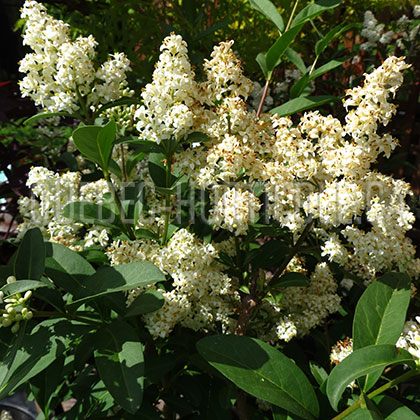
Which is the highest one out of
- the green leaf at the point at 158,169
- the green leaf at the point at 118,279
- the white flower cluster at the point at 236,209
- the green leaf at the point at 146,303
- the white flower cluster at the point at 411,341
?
the green leaf at the point at 158,169

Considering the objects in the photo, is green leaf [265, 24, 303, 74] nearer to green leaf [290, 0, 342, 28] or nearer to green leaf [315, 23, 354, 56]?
green leaf [290, 0, 342, 28]

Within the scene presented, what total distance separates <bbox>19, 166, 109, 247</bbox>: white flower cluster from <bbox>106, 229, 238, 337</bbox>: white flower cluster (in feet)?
0.50

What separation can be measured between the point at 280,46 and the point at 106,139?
530 mm

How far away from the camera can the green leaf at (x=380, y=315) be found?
88 centimetres

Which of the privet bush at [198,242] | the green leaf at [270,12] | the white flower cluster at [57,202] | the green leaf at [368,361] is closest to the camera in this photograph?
the green leaf at [368,361]

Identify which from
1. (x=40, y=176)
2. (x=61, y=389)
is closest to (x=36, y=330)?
(x=40, y=176)

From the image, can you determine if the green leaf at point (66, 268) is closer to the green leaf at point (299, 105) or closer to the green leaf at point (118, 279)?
the green leaf at point (118, 279)

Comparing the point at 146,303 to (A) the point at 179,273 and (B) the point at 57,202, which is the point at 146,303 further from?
(B) the point at 57,202

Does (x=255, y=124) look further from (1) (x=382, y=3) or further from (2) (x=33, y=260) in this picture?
(1) (x=382, y=3)

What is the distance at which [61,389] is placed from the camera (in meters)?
1.42

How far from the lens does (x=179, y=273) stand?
3.13 ft

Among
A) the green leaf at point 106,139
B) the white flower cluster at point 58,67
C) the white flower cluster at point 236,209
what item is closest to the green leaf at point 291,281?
the white flower cluster at point 236,209

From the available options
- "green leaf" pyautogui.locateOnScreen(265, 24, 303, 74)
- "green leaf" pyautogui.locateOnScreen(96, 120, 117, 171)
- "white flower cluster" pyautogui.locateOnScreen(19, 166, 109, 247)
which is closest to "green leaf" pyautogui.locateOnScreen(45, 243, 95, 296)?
"white flower cluster" pyautogui.locateOnScreen(19, 166, 109, 247)

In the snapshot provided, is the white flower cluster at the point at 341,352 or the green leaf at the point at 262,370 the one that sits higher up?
the green leaf at the point at 262,370
